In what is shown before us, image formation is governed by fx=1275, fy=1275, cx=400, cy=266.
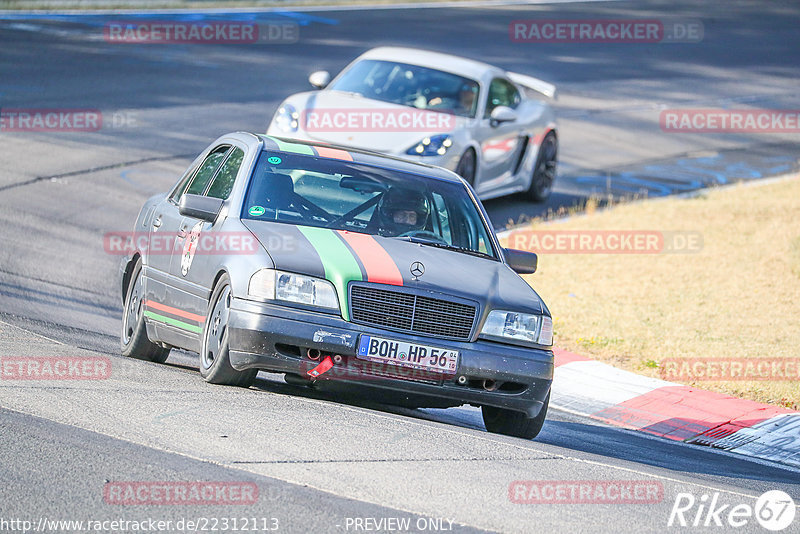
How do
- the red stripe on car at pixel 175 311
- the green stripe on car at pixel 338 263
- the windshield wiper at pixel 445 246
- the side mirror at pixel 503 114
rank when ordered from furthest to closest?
1. the side mirror at pixel 503 114
2. the windshield wiper at pixel 445 246
3. the red stripe on car at pixel 175 311
4. the green stripe on car at pixel 338 263

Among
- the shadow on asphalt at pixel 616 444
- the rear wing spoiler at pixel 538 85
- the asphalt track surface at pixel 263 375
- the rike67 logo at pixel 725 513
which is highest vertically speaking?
the rear wing spoiler at pixel 538 85

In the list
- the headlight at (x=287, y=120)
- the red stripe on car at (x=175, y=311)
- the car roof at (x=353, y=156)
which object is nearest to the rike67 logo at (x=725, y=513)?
the red stripe on car at (x=175, y=311)

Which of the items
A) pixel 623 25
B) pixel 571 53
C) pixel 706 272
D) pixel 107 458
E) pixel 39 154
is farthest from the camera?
pixel 623 25

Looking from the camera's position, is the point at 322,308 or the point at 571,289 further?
the point at 571,289

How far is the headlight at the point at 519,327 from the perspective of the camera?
23.1 ft

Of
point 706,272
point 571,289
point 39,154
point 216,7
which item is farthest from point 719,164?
point 216,7

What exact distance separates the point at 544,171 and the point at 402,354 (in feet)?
33.6

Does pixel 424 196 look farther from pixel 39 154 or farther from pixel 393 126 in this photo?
pixel 39 154

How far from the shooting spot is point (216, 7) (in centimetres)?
2886

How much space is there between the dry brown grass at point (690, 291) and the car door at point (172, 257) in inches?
141

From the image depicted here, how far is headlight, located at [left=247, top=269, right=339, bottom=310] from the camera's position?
6828mm

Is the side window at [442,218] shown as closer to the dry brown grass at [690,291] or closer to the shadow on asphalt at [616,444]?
the shadow on asphalt at [616,444]

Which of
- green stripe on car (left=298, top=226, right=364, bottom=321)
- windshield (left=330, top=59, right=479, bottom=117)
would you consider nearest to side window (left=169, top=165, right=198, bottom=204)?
green stripe on car (left=298, top=226, right=364, bottom=321)

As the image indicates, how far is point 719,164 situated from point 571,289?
8.86 metres
